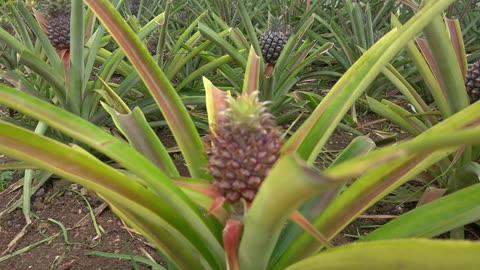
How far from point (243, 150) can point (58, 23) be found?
122 centimetres

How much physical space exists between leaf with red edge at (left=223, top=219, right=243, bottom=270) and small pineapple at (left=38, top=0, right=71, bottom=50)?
3.79ft

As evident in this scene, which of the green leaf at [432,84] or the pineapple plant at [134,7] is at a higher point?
the green leaf at [432,84]

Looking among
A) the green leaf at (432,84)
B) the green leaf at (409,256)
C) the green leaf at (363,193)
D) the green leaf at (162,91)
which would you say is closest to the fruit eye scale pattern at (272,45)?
the green leaf at (432,84)

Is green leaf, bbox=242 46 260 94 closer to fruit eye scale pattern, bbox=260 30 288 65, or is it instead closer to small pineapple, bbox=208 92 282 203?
small pineapple, bbox=208 92 282 203

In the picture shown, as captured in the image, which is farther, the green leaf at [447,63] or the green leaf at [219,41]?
the green leaf at [219,41]

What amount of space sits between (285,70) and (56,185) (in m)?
0.99

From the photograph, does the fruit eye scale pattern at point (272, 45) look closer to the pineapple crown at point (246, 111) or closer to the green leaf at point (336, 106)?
the green leaf at point (336, 106)

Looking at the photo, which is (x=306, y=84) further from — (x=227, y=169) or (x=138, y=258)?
(x=227, y=169)

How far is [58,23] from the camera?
5.53 ft

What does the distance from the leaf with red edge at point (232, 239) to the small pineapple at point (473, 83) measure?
0.91 meters

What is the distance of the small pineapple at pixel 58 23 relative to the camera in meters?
1.66

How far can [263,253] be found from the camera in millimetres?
803

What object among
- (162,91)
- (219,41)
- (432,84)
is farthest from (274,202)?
(219,41)

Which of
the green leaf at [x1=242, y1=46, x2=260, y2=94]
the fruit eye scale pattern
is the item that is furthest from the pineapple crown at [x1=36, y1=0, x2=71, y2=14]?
the green leaf at [x1=242, y1=46, x2=260, y2=94]
